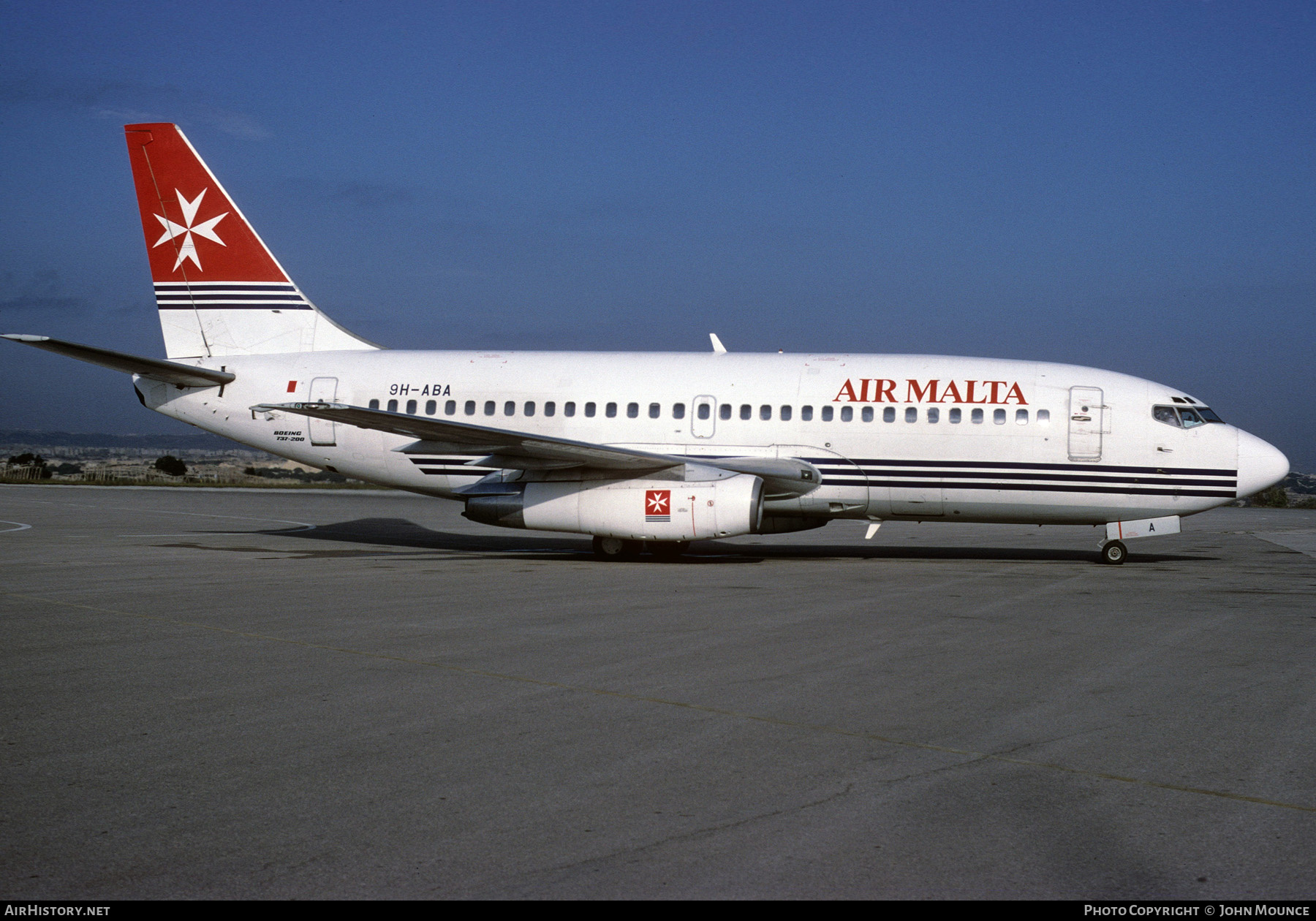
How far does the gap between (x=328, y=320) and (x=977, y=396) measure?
12.9 metres

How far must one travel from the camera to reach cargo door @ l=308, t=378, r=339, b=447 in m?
19.9

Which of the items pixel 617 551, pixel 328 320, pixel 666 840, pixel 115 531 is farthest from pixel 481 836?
pixel 115 531

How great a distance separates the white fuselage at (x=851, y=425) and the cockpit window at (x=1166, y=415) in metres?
0.12

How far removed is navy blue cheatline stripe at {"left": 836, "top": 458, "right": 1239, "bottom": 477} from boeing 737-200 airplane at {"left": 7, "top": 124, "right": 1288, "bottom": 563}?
25 millimetres

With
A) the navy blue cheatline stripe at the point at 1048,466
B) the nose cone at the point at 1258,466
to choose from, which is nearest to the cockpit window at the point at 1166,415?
the navy blue cheatline stripe at the point at 1048,466

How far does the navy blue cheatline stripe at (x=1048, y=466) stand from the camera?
693 inches

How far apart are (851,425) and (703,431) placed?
2601mm

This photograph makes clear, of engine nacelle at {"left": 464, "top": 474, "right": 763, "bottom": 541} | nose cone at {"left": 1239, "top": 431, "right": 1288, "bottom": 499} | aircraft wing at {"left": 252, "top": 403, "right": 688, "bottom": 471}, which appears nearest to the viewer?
aircraft wing at {"left": 252, "top": 403, "right": 688, "bottom": 471}

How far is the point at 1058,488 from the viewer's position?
1778 cm

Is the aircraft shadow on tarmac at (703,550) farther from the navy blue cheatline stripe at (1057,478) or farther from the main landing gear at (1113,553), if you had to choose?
the navy blue cheatline stripe at (1057,478)

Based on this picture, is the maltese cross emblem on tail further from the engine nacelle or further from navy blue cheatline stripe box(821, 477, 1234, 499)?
navy blue cheatline stripe box(821, 477, 1234, 499)

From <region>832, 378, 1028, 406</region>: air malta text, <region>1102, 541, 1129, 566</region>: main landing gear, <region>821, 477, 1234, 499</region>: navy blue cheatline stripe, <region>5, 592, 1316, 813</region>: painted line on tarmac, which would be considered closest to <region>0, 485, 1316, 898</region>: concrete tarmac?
<region>5, 592, 1316, 813</region>: painted line on tarmac

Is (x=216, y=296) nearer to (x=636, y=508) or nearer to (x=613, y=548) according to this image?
(x=613, y=548)

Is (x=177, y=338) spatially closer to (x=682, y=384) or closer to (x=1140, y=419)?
(x=682, y=384)
